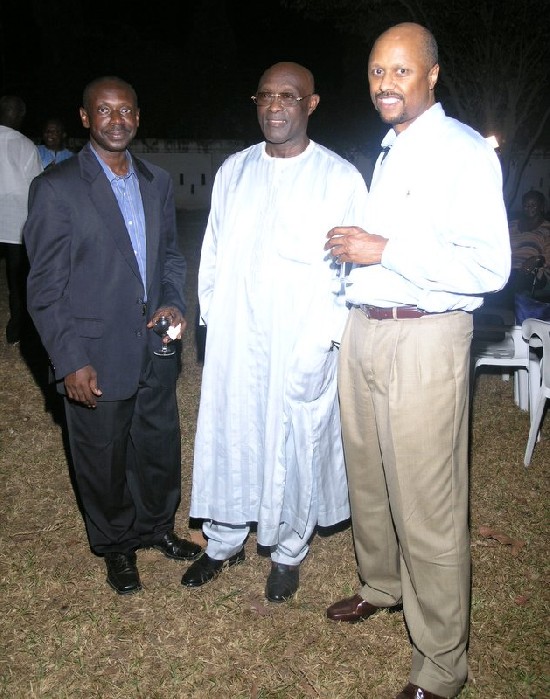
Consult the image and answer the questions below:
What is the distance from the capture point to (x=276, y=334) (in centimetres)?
327

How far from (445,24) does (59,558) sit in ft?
36.2

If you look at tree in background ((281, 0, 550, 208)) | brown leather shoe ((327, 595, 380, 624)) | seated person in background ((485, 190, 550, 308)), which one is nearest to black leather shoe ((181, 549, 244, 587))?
brown leather shoe ((327, 595, 380, 624))

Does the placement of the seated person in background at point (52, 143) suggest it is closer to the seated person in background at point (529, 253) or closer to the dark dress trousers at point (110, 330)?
the seated person in background at point (529, 253)

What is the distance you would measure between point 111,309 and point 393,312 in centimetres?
130

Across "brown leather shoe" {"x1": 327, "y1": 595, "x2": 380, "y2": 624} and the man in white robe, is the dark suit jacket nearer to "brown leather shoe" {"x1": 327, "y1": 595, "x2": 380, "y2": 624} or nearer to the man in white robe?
the man in white robe

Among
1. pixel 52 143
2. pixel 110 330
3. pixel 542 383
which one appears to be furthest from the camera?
pixel 52 143

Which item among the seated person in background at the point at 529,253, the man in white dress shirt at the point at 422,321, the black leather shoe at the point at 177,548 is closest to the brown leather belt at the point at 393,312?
the man in white dress shirt at the point at 422,321

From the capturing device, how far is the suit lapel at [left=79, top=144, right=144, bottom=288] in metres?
3.17

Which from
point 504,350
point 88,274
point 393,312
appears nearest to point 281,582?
point 393,312

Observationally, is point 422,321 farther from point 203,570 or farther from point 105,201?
point 203,570

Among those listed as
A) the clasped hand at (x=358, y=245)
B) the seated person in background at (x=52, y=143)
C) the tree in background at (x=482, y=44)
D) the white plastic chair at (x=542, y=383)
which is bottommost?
the white plastic chair at (x=542, y=383)

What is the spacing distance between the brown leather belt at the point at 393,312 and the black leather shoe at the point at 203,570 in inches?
66.3

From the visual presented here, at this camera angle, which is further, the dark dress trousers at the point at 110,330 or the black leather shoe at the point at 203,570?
the black leather shoe at the point at 203,570

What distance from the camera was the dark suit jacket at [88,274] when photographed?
3088 millimetres
